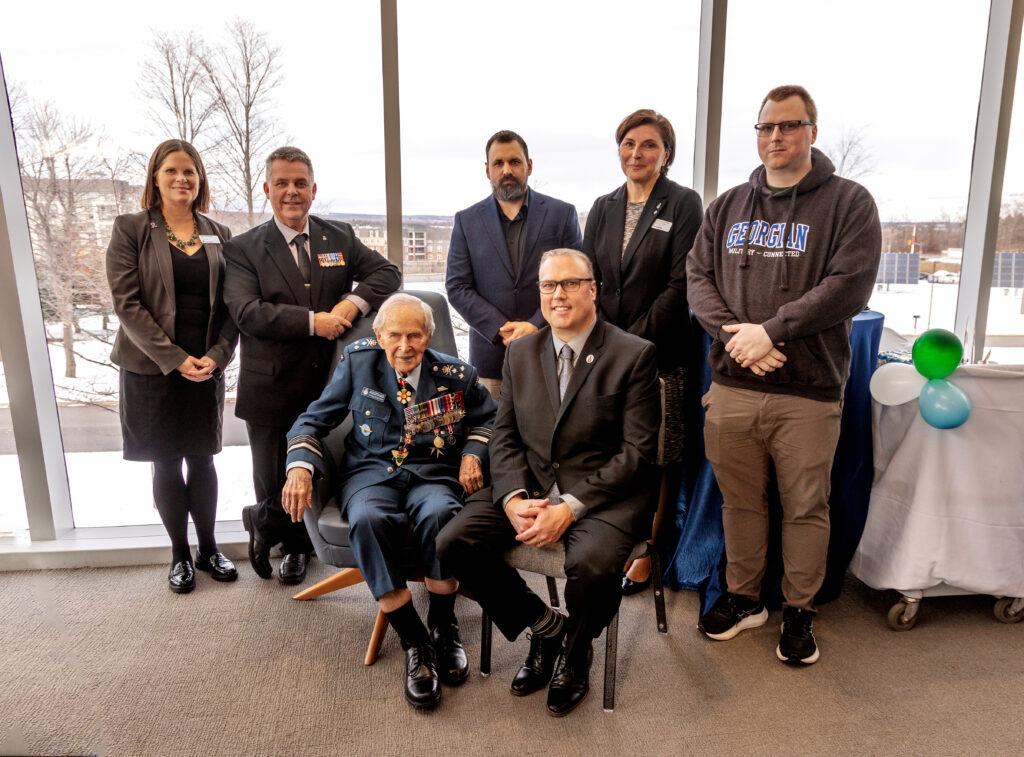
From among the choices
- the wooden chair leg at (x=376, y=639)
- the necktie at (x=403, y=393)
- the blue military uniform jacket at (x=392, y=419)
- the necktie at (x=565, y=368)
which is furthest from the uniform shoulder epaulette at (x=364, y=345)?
the wooden chair leg at (x=376, y=639)

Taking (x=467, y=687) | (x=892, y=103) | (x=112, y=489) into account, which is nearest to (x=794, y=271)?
(x=467, y=687)

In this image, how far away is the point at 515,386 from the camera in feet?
6.90

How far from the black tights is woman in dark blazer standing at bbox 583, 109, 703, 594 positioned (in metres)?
1.70

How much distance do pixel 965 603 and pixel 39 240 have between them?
3.97 metres

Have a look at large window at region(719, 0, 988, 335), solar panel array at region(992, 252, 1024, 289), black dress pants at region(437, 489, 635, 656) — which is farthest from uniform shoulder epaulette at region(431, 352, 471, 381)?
solar panel array at region(992, 252, 1024, 289)

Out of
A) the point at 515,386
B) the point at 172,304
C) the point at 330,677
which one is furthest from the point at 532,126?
the point at 330,677

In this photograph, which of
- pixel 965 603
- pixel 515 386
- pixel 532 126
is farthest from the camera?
pixel 532 126

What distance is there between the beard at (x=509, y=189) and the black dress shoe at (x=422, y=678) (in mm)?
1597

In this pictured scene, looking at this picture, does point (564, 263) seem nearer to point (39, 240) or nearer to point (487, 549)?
point (487, 549)

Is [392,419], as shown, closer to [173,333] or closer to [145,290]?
[173,333]

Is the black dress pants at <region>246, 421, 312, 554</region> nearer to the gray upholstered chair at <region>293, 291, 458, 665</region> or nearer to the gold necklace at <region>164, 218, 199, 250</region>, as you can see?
the gray upholstered chair at <region>293, 291, 458, 665</region>

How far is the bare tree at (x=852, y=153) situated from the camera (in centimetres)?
309

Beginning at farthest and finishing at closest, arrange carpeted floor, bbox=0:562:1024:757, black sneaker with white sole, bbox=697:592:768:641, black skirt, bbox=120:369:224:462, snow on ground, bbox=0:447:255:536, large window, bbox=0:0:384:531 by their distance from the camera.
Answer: snow on ground, bbox=0:447:255:536
large window, bbox=0:0:384:531
black skirt, bbox=120:369:224:462
black sneaker with white sole, bbox=697:592:768:641
carpeted floor, bbox=0:562:1024:757

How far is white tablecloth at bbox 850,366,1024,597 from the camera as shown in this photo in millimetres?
2164
